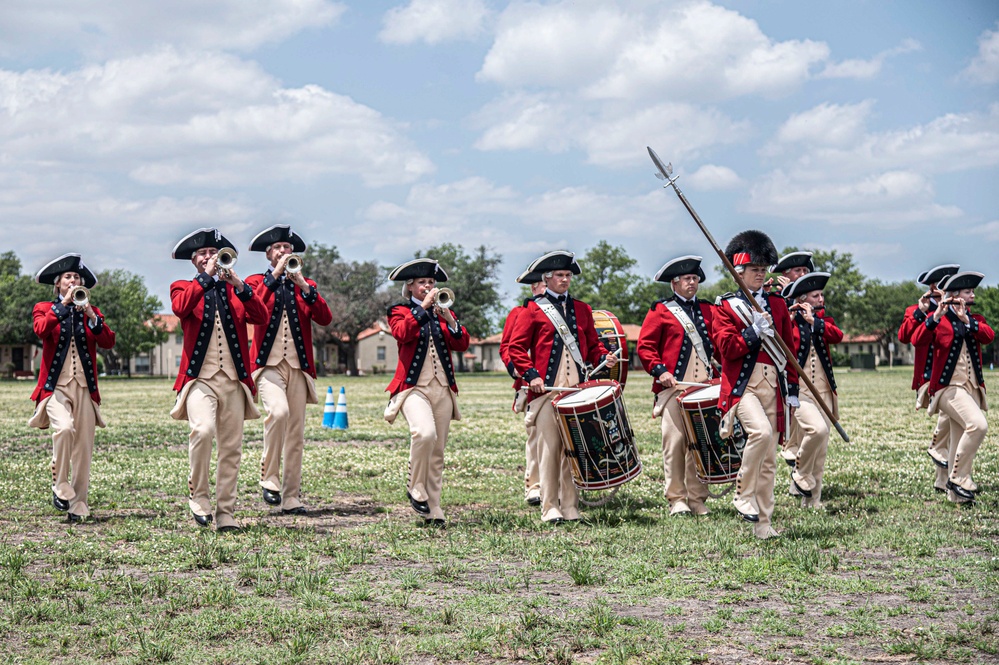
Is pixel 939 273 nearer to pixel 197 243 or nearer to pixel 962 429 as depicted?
pixel 962 429

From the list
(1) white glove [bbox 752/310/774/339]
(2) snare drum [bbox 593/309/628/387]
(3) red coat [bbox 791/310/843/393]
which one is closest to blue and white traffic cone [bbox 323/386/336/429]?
(2) snare drum [bbox 593/309/628/387]

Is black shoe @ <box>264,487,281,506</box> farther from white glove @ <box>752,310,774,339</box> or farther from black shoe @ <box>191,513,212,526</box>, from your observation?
white glove @ <box>752,310,774,339</box>

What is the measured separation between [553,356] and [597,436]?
0.92 metres

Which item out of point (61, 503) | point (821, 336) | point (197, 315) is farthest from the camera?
point (821, 336)

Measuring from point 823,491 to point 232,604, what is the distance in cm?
739

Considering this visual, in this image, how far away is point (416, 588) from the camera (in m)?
7.16

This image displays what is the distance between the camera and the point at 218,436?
9.68 m

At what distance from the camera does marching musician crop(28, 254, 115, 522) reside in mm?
10180

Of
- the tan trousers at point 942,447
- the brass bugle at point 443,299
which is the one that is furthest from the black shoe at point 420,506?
the tan trousers at point 942,447

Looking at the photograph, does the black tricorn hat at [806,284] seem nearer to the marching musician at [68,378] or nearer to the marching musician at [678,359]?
the marching musician at [678,359]

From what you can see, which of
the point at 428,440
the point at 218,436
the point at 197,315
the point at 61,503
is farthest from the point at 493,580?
the point at 61,503

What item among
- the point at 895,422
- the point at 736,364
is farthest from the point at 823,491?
the point at 895,422

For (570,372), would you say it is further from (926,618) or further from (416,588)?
(926,618)

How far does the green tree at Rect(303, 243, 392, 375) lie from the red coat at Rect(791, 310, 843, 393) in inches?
2757
